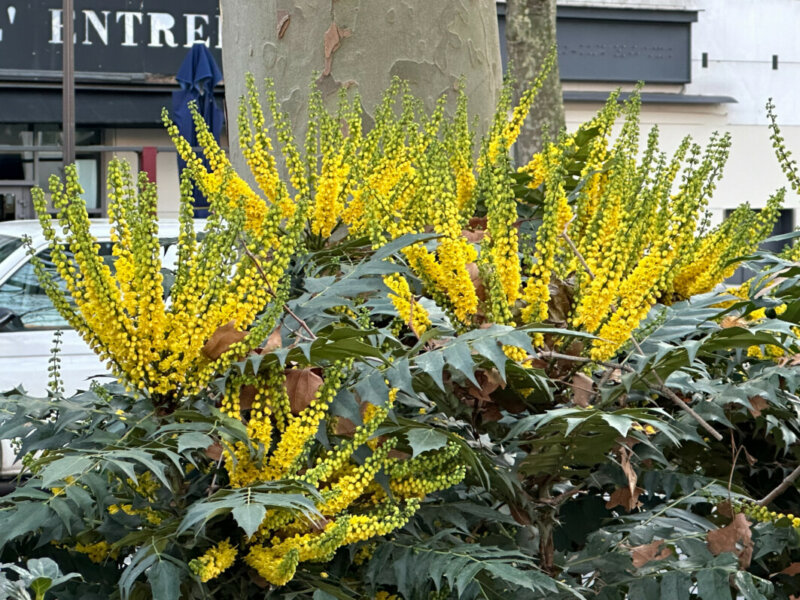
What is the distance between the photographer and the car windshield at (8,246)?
7430 millimetres

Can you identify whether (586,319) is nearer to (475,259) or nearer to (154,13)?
(475,259)

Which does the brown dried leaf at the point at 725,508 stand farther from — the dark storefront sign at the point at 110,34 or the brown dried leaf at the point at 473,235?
the dark storefront sign at the point at 110,34

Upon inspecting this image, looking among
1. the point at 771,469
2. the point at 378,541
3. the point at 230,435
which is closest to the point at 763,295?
the point at 771,469

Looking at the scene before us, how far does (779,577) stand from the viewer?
1893 millimetres

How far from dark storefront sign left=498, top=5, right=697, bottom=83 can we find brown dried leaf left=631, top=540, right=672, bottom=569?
17612 millimetres

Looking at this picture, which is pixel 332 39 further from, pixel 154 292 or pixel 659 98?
pixel 659 98

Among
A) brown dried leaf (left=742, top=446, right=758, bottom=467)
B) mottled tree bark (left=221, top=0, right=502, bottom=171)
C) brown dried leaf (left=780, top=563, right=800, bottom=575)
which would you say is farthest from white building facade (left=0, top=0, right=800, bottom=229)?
brown dried leaf (left=780, top=563, right=800, bottom=575)

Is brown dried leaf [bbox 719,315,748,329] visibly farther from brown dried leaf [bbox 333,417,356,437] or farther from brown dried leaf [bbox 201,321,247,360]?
brown dried leaf [bbox 201,321,247,360]

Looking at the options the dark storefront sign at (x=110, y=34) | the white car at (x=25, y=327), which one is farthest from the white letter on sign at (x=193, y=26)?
the white car at (x=25, y=327)

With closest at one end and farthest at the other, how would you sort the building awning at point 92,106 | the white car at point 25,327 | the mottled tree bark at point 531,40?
the white car at point 25,327 < the mottled tree bark at point 531,40 < the building awning at point 92,106

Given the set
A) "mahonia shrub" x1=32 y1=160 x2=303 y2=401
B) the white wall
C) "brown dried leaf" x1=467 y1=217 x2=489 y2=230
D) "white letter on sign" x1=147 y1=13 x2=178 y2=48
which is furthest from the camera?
the white wall

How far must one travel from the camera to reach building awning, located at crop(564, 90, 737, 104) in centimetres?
1898

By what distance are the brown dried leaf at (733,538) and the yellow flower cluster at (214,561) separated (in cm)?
67

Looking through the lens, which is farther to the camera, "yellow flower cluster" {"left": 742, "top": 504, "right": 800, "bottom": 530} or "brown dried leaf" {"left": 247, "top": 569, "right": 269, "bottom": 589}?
"yellow flower cluster" {"left": 742, "top": 504, "right": 800, "bottom": 530}
